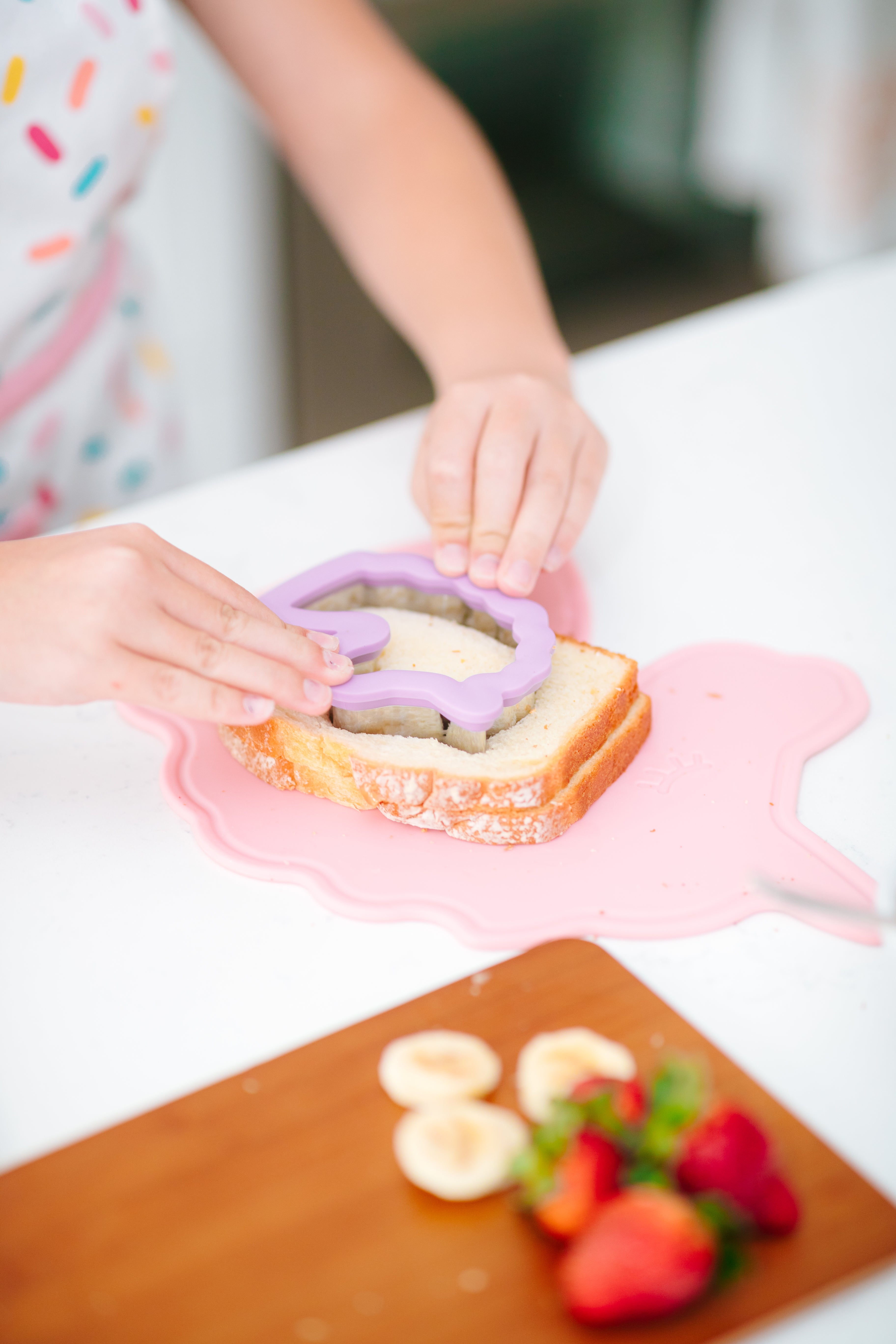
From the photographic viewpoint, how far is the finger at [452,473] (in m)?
1.07

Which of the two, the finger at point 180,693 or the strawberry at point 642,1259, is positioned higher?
the finger at point 180,693

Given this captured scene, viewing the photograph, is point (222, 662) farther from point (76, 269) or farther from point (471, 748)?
point (76, 269)

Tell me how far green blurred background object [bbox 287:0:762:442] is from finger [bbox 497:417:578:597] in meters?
1.71

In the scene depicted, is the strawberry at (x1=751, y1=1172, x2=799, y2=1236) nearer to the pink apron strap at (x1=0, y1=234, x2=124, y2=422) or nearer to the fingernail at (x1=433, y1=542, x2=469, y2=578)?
the fingernail at (x1=433, y1=542, x2=469, y2=578)

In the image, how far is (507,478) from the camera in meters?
1.08

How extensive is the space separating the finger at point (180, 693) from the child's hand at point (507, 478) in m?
0.26

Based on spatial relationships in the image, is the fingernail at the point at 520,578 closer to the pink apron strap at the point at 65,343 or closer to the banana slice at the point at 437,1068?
the banana slice at the point at 437,1068

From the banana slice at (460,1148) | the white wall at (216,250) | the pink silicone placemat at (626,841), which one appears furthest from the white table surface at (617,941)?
the white wall at (216,250)

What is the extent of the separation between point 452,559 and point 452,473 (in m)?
0.09

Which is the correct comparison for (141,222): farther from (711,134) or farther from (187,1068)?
(187,1068)

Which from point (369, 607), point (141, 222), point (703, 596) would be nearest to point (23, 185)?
point (369, 607)

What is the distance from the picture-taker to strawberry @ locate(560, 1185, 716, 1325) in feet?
1.85

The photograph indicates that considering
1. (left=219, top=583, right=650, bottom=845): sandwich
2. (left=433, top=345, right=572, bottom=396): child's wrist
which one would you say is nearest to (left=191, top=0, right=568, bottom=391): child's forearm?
(left=433, top=345, right=572, bottom=396): child's wrist

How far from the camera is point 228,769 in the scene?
0.99 m
